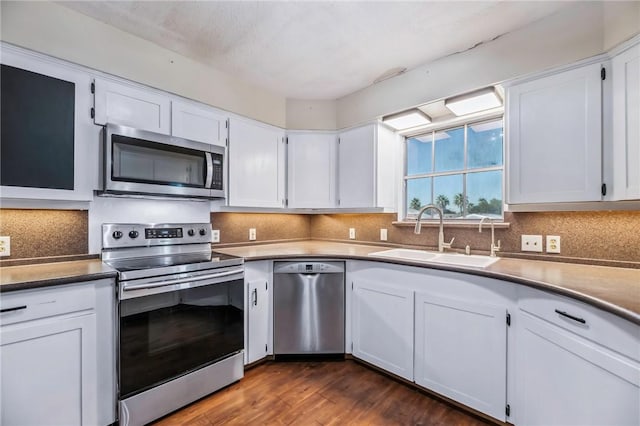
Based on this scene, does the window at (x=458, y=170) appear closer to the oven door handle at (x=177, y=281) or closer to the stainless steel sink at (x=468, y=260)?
the stainless steel sink at (x=468, y=260)

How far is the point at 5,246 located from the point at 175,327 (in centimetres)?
108

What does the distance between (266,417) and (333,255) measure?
1.17 m

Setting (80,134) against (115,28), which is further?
(115,28)

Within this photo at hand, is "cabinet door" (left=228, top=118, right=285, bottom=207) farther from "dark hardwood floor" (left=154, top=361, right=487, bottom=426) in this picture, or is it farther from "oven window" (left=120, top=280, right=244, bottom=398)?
"dark hardwood floor" (left=154, top=361, right=487, bottom=426)

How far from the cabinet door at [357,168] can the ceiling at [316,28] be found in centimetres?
58

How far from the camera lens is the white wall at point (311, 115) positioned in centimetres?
294

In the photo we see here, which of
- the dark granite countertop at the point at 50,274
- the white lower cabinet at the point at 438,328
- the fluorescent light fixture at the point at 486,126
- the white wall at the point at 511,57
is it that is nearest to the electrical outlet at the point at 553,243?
the white lower cabinet at the point at 438,328

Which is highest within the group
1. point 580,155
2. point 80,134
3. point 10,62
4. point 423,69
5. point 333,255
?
point 423,69

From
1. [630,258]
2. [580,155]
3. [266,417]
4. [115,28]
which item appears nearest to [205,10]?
[115,28]

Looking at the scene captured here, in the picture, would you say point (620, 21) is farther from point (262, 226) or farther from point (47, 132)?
point (47, 132)

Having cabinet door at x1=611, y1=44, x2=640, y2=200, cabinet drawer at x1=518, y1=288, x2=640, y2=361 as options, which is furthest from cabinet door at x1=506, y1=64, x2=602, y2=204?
cabinet drawer at x1=518, y1=288, x2=640, y2=361

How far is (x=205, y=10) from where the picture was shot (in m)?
1.70

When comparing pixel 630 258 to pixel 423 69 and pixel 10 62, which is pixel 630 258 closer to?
pixel 423 69

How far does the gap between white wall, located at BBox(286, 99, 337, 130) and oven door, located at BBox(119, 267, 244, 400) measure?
168cm
